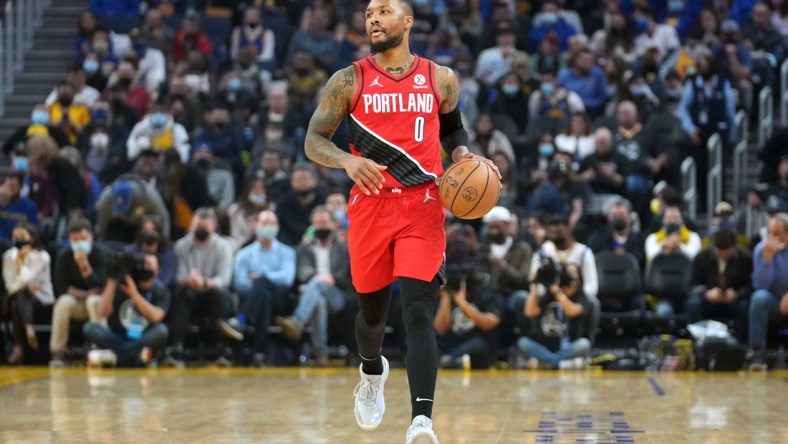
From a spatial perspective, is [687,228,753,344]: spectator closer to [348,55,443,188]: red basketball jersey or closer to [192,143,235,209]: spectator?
[192,143,235,209]: spectator

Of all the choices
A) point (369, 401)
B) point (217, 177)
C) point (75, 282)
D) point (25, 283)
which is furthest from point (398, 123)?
point (217, 177)

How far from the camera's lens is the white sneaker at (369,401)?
7.77 metres

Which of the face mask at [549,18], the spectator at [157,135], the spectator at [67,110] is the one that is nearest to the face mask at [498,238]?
the spectator at [157,135]

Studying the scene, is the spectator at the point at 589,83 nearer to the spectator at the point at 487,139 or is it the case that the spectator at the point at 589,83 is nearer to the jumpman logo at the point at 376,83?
the spectator at the point at 487,139

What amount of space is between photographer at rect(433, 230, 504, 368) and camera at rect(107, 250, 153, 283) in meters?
3.02

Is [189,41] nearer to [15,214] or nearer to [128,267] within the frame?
[15,214]

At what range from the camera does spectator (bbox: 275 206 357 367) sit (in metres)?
14.4

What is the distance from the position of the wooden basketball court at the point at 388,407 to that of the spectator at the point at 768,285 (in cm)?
79

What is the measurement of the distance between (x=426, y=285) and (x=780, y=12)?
13965 mm

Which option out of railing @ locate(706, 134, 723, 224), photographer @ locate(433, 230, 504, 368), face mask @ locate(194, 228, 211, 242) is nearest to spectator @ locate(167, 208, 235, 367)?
face mask @ locate(194, 228, 211, 242)

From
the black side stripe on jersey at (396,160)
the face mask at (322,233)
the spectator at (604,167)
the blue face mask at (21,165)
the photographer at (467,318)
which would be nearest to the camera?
the black side stripe on jersey at (396,160)

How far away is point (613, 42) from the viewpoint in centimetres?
1902

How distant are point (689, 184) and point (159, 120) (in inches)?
261

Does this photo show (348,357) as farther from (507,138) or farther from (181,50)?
(181,50)
